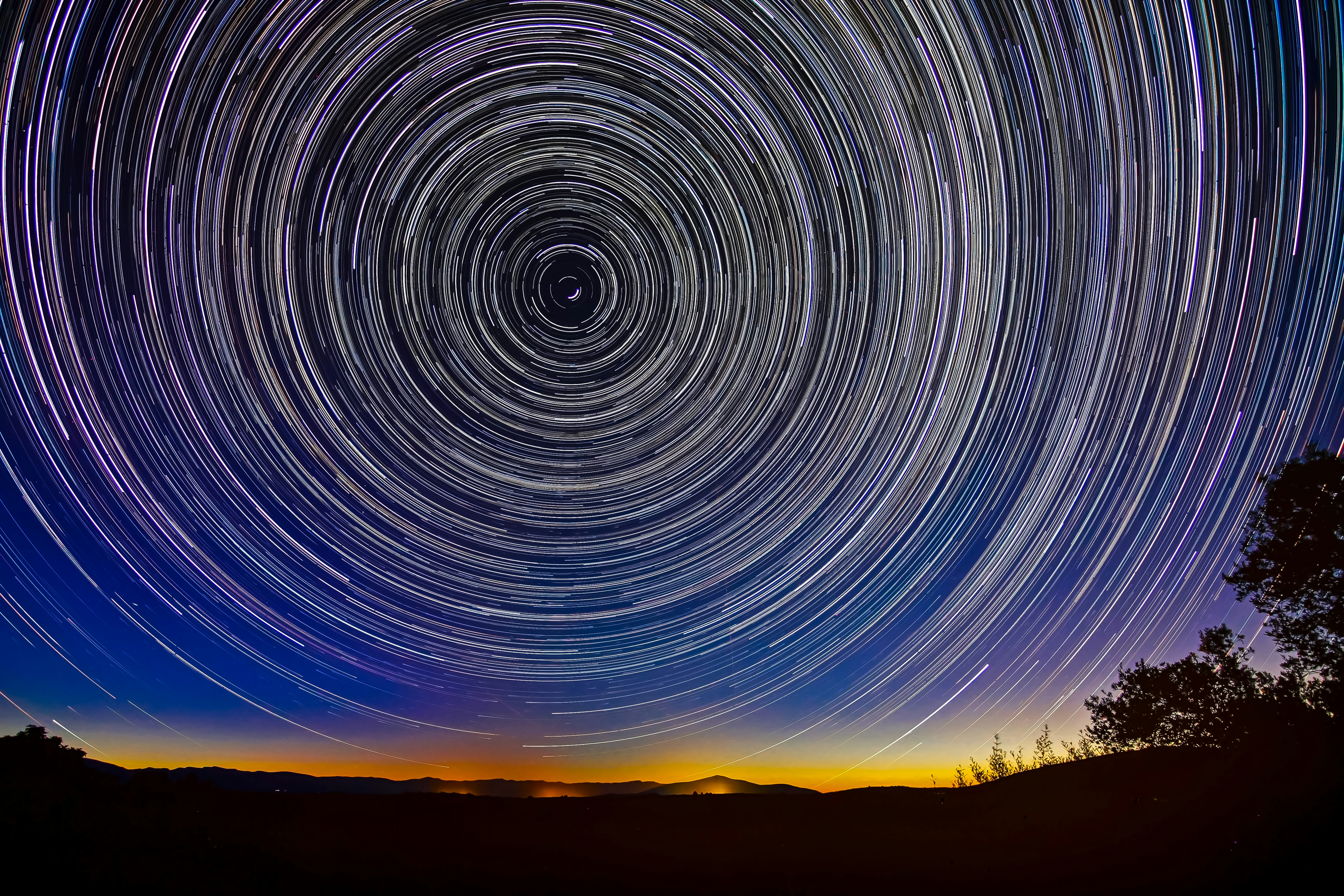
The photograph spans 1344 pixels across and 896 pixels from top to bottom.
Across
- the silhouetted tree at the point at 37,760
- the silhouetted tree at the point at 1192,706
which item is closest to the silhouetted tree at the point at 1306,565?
the silhouetted tree at the point at 1192,706

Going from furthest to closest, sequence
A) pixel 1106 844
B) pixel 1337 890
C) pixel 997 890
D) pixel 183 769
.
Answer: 1. pixel 183 769
2. pixel 1106 844
3. pixel 997 890
4. pixel 1337 890

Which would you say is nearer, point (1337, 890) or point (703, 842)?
point (1337, 890)

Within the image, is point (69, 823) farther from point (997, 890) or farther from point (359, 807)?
point (997, 890)

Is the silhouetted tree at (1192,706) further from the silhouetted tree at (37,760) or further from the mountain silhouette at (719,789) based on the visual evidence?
the silhouetted tree at (37,760)

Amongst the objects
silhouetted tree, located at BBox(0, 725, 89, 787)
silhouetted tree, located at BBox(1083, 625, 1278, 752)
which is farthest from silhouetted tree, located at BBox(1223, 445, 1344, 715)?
silhouetted tree, located at BBox(0, 725, 89, 787)

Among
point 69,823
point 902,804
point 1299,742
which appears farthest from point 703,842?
point 69,823

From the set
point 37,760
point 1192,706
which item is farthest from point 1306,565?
point 37,760
